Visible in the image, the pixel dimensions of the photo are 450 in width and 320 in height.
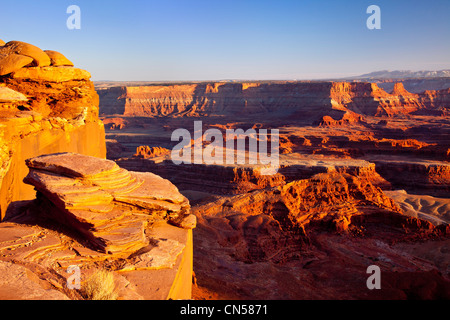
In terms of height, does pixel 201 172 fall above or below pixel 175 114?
→ below

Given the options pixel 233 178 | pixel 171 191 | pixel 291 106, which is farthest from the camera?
pixel 291 106

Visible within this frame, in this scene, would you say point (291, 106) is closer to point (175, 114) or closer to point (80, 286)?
point (175, 114)

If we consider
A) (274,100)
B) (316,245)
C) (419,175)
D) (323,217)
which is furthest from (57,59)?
(274,100)

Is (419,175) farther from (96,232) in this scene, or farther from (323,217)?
(96,232)

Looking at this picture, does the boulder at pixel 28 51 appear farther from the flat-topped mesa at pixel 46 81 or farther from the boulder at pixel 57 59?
the boulder at pixel 57 59

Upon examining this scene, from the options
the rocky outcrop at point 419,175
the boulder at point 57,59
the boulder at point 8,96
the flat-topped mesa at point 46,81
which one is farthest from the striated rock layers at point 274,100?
the boulder at point 8,96

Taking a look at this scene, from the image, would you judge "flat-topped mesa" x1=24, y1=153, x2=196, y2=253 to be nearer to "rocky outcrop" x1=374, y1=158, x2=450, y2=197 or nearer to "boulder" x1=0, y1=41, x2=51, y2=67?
"boulder" x1=0, y1=41, x2=51, y2=67
